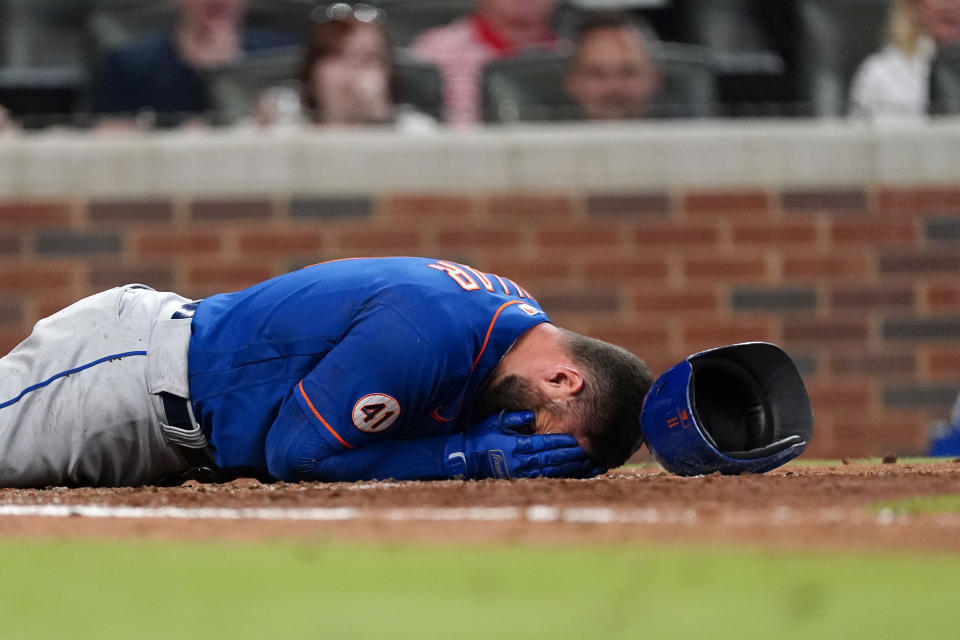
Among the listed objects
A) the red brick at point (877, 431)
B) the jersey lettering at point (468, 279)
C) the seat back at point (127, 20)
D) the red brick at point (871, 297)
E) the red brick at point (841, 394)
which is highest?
the seat back at point (127, 20)

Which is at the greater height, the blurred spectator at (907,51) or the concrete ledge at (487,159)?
the blurred spectator at (907,51)

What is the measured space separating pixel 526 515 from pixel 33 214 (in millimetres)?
4336

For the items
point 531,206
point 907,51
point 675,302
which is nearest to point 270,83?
point 531,206

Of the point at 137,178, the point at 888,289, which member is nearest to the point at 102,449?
the point at 137,178

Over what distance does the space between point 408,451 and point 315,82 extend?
130 inches

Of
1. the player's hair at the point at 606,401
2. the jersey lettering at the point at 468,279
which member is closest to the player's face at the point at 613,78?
the jersey lettering at the point at 468,279

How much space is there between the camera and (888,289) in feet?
21.6

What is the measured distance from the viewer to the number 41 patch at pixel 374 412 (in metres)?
3.39

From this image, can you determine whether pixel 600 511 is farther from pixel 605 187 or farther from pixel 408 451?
pixel 605 187

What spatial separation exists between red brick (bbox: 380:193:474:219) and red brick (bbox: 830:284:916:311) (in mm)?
1737

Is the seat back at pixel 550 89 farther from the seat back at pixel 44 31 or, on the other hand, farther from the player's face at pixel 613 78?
the seat back at pixel 44 31

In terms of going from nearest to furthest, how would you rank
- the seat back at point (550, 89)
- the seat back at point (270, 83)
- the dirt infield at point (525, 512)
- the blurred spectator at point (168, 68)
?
1. the dirt infield at point (525, 512)
2. the seat back at point (550, 89)
3. the seat back at point (270, 83)
4. the blurred spectator at point (168, 68)

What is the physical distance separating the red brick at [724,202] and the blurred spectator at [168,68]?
2.41 meters

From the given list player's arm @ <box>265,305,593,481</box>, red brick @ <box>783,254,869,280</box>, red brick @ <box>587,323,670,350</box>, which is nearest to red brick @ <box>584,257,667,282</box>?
red brick @ <box>587,323,670,350</box>
